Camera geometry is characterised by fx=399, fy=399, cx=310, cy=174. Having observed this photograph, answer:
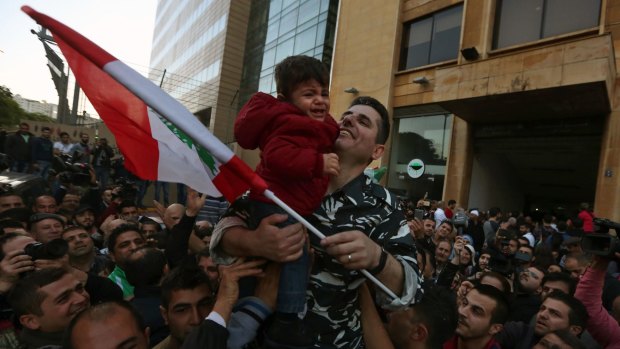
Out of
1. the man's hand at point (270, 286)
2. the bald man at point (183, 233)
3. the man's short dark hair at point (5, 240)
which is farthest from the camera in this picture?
the bald man at point (183, 233)

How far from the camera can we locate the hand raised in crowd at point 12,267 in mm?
2851

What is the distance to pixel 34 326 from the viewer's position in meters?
2.44

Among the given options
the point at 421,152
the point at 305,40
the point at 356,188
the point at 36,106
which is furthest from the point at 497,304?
the point at 36,106

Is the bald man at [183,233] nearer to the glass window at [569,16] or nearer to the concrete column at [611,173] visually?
the concrete column at [611,173]

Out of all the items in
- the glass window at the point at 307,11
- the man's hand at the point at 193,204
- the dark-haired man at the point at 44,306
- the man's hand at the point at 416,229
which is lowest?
the dark-haired man at the point at 44,306

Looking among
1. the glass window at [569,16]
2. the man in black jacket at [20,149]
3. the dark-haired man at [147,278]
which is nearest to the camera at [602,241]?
the dark-haired man at [147,278]

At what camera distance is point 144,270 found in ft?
→ 10.2

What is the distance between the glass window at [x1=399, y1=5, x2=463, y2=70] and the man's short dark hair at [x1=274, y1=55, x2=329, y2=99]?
540 inches

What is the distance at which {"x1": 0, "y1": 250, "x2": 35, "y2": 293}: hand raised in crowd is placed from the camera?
9.35 ft

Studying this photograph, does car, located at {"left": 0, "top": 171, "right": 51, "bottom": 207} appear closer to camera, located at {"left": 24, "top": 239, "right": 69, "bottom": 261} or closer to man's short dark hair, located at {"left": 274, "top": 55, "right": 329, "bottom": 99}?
camera, located at {"left": 24, "top": 239, "right": 69, "bottom": 261}

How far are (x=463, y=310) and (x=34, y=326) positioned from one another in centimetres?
298

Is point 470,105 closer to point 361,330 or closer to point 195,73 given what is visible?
point 361,330

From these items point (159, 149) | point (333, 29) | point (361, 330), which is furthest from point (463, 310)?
point (333, 29)

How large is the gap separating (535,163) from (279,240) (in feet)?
54.1
